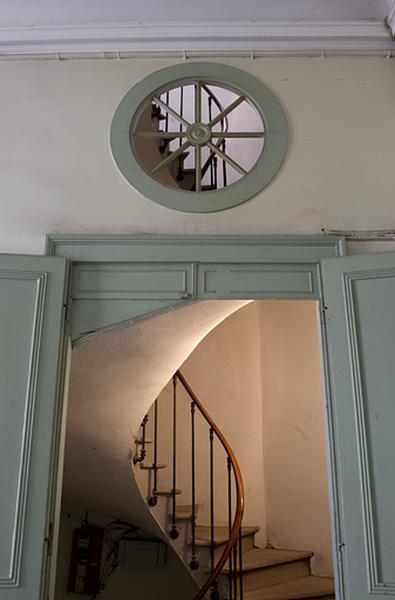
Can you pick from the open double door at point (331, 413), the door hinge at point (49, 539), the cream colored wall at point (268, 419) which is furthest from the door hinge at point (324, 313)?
the cream colored wall at point (268, 419)

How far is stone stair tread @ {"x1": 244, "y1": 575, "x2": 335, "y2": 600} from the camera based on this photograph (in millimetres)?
4043

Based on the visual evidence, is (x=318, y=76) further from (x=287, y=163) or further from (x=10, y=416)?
(x=10, y=416)

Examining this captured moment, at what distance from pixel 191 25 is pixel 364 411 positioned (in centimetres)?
240

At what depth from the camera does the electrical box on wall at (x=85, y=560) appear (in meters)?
5.35

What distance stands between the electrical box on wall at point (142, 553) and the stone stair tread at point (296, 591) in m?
1.40

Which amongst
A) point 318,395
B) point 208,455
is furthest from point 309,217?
point 208,455

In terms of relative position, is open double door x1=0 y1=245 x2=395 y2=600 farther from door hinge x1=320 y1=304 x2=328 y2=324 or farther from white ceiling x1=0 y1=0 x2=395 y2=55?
white ceiling x1=0 y1=0 x2=395 y2=55

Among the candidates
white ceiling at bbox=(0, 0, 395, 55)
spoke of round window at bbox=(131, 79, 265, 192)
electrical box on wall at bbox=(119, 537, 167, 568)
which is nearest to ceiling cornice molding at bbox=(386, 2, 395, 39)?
white ceiling at bbox=(0, 0, 395, 55)

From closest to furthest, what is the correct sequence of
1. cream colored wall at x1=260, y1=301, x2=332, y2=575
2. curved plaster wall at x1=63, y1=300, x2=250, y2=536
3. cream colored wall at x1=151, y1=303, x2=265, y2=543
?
curved plaster wall at x1=63, y1=300, x2=250, y2=536, cream colored wall at x1=260, y1=301, x2=332, y2=575, cream colored wall at x1=151, y1=303, x2=265, y2=543

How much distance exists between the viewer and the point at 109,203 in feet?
10.1

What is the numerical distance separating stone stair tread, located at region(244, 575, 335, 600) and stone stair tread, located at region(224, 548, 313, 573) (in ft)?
0.53

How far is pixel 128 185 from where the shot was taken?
3.10 m

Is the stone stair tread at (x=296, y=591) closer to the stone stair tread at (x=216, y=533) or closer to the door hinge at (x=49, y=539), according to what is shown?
the stone stair tread at (x=216, y=533)

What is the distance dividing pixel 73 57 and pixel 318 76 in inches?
57.8
